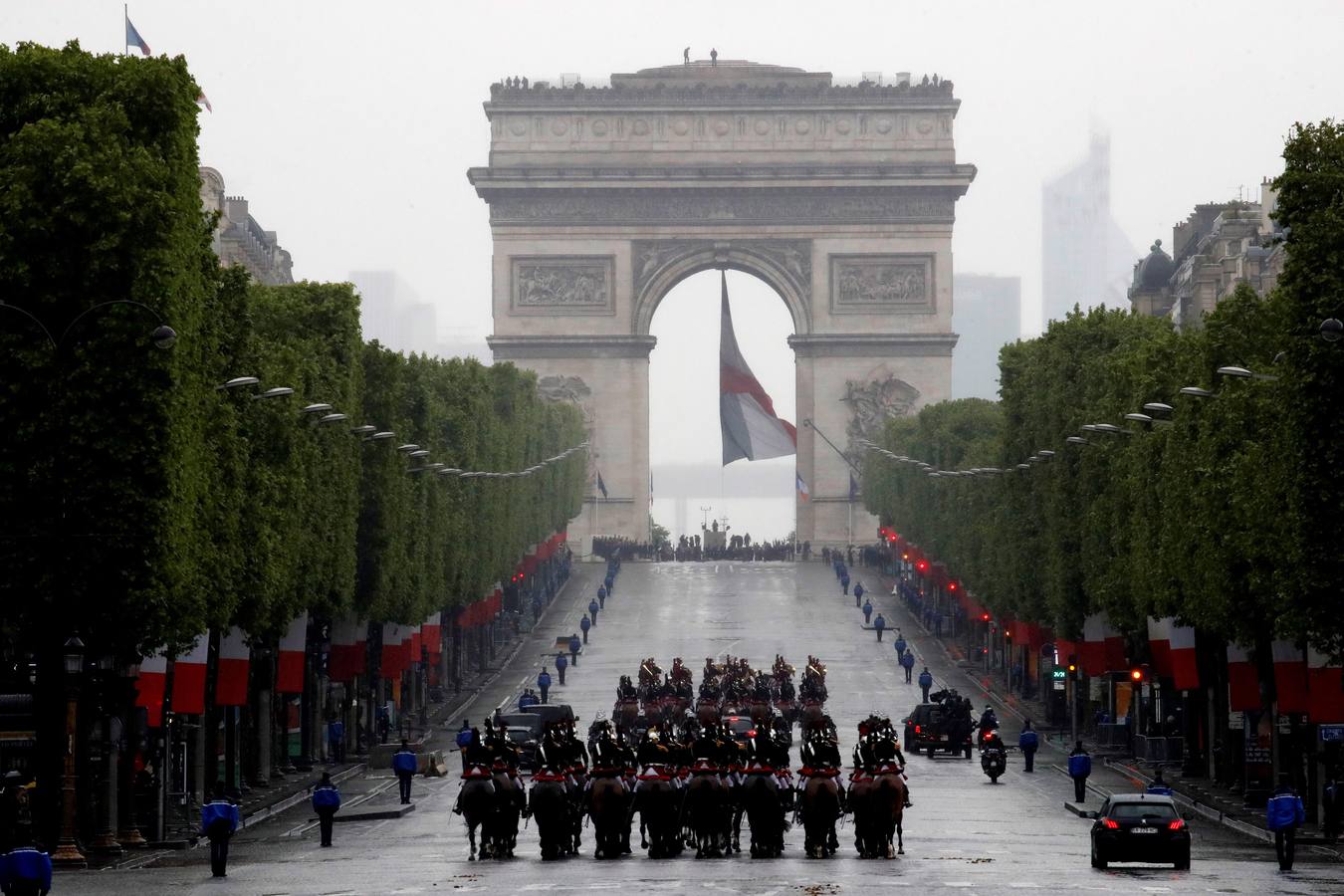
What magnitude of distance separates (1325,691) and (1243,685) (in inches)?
250

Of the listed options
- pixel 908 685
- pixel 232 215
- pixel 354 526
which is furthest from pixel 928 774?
pixel 232 215

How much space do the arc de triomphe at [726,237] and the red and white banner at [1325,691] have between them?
110m

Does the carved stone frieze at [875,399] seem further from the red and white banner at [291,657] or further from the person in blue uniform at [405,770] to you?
the person in blue uniform at [405,770]

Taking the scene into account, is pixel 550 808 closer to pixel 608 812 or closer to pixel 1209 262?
pixel 608 812

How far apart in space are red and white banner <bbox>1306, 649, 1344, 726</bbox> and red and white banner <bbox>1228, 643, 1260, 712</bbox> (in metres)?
5.91

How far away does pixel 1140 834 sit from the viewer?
40531 mm

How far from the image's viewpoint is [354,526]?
67.9 m

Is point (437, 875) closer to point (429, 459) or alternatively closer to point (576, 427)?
point (429, 459)

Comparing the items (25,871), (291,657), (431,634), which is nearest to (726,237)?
(431,634)

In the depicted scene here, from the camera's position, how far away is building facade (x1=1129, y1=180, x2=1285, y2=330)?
4158 inches

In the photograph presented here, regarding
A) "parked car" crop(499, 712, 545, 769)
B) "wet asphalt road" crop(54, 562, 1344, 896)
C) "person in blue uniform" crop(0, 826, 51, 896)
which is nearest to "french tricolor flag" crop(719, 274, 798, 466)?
"wet asphalt road" crop(54, 562, 1344, 896)

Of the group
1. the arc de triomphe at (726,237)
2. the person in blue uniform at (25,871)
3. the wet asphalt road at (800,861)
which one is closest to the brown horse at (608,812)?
the wet asphalt road at (800,861)

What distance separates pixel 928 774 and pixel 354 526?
557 inches

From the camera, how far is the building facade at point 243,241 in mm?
127312
